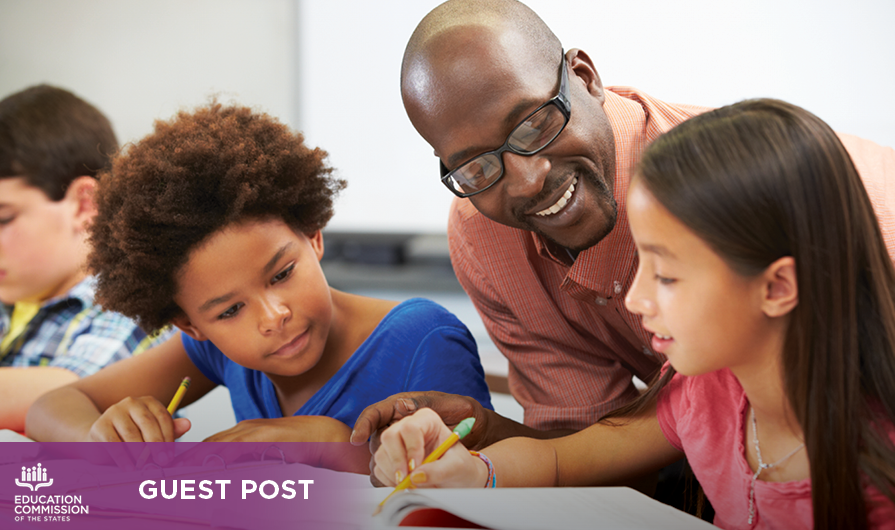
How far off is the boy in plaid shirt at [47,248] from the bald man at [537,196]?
847 millimetres

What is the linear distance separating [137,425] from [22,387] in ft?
1.52

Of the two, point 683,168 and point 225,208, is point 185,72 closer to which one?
point 225,208

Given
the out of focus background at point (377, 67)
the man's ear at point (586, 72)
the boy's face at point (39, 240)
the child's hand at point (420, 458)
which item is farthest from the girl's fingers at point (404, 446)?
the out of focus background at point (377, 67)

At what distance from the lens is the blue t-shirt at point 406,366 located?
108cm

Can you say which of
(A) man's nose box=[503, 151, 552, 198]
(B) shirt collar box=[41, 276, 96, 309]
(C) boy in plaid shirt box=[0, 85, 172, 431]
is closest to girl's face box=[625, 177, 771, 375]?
(A) man's nose box=[503, 151, 552, 198]

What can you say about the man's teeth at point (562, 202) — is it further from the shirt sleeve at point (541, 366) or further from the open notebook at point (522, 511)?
the open notebook at point (522, 511)

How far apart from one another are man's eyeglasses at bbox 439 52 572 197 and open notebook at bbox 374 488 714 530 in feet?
1.44

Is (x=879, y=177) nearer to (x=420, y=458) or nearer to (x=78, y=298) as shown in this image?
(x=420, y=458)

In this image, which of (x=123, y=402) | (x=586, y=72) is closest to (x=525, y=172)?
(x=586, y=72)

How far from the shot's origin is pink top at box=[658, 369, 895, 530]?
2.44 ft

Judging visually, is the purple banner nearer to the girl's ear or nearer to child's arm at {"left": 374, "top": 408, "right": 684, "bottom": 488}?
child's arm at {"left": 374, "top": 408, "right": 684, "bottom": 488}

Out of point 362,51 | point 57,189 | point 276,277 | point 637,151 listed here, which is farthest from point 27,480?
point 362,51

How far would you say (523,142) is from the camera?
3.09 ft

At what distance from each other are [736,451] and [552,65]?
58cm
